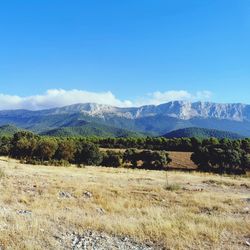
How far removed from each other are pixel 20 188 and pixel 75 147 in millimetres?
76939

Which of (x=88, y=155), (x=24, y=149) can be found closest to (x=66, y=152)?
(x=88, y=155)

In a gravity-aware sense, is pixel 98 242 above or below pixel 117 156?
above

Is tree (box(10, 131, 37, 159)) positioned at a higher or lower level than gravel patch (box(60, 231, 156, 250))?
lower

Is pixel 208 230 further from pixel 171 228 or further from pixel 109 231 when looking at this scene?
pixel 109 231

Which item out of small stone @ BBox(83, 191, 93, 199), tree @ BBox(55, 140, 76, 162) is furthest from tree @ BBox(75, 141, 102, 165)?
small stone @ BBox(83, 191, 93, 199)

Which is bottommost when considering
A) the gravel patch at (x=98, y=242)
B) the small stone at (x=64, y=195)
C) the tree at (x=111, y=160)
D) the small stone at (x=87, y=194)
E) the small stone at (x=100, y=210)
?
the tree at (x=111, y=160)

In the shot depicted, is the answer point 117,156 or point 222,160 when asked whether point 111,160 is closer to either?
point 117,156

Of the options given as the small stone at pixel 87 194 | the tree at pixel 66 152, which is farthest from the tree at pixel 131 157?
the small stone at pixel 87 194

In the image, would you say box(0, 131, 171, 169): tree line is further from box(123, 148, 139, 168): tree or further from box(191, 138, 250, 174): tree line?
box(191, 138, 250, 174): tree line

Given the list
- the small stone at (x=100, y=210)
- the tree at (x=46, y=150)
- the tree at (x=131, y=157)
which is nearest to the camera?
the small stone at (x=100, y=210)

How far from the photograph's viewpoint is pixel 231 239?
12727 millimetres

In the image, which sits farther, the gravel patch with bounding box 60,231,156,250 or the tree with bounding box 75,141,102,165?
the tree with bounding box 75,141,102,165

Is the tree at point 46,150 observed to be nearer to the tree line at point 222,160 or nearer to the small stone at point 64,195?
the tree line at point 222,160

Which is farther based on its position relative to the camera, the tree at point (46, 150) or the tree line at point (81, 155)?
the tree line at point (81, 155)
